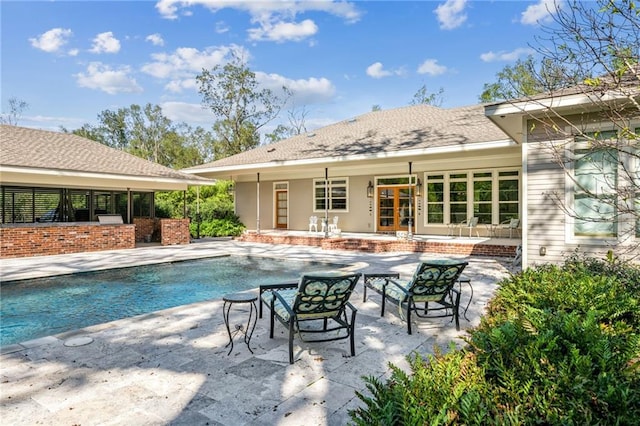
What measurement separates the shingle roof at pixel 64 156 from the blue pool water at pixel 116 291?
4.77 metres

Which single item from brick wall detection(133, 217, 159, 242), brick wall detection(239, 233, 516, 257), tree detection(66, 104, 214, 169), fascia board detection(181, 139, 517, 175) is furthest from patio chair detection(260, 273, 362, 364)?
tree detection(66, 104, 214, 169)

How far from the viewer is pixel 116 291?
7.73 metres

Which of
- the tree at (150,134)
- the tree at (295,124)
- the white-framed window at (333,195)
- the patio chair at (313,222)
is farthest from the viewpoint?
the tree at (150,134)

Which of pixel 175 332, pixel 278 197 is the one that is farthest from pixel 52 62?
pixel 175 332

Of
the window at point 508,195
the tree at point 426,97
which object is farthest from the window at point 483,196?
the tree at point 426,97

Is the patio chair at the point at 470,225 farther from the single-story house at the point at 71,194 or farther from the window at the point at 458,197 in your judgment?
the single-story house at the point at 71,194

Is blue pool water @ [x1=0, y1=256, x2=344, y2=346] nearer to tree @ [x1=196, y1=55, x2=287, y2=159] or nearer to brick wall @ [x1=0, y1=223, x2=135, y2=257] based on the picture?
brick wall @ [x1=0, y1=223, x2=135, y2=257]

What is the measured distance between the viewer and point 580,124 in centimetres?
730

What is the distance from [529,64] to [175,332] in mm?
5454

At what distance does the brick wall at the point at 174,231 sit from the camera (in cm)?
1491

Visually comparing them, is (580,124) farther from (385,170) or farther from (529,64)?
(385,170)

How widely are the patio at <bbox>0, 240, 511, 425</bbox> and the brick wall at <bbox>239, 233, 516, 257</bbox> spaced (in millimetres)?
6292

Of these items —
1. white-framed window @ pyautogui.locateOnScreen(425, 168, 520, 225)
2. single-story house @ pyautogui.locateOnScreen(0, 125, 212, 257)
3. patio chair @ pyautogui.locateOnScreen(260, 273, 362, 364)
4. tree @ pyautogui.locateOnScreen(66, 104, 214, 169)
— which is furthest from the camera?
tree @ pyautogui.locateOnScreen(66, 104, 214, 169)

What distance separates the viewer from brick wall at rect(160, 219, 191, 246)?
1491cm
